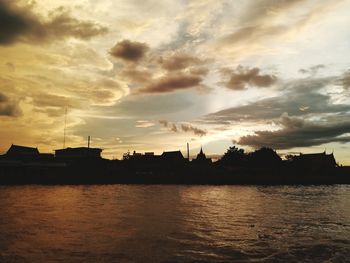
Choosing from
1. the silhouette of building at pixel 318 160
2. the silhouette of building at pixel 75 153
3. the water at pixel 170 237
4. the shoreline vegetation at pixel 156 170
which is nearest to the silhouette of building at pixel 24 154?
the shoreline vegetation at pixel 156 170

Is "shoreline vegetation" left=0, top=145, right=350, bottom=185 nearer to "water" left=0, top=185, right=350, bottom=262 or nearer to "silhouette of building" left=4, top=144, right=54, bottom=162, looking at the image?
"silhouette of building" left=4, top=144, right=54, bottom=162

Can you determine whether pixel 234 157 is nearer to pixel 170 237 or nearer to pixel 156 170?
pixel 156 170

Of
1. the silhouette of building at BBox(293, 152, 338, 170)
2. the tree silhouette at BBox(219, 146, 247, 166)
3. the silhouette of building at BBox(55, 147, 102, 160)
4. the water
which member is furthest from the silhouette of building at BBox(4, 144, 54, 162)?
the silhouette of building at BBox(293, 152, 338, 170)

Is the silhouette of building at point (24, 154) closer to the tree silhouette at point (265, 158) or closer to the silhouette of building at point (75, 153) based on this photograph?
the silhouette of building at point (75, 153)

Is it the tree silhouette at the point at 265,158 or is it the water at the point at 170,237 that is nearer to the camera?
the water at the point at 170,237

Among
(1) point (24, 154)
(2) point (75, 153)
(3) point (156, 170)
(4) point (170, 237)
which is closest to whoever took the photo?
(4) point (170, 237)

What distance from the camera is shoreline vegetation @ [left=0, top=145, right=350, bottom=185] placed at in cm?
6362

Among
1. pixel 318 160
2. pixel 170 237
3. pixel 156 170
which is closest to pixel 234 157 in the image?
pixel 318 160

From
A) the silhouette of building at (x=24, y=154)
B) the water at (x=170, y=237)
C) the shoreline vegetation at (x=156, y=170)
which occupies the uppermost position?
the silhouette of building at (x=24, y=154)

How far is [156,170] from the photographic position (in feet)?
261

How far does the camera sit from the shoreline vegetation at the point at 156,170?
6362 centimetres

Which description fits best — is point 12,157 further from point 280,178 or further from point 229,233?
point 229,233

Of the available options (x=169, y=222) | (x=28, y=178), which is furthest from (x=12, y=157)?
(x=169, y=222)

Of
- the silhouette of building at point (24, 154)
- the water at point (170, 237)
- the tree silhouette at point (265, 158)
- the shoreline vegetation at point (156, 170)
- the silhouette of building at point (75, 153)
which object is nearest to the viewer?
the water at point (170, 237)
